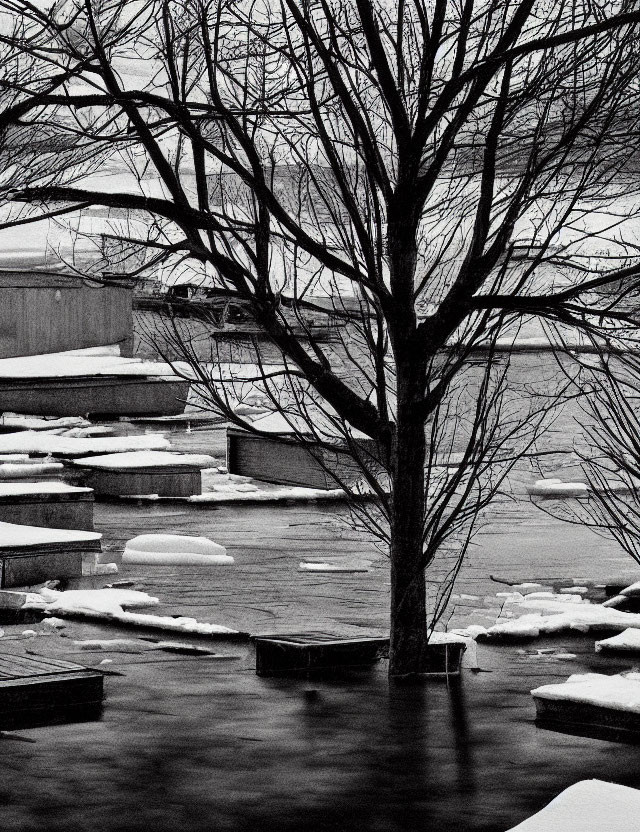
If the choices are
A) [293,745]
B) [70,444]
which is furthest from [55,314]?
[293,745]

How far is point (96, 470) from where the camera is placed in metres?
26.2

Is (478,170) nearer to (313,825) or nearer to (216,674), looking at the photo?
(216,674)

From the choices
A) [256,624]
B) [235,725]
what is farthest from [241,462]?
[235,725]

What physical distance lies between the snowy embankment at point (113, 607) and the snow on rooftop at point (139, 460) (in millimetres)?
11281

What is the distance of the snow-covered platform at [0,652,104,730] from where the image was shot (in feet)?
29.3

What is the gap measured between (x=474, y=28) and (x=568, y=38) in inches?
77.1

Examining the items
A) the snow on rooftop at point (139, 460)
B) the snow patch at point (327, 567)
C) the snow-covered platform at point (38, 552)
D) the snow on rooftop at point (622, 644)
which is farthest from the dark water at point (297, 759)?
the snow on rooftop at point (139, 460)

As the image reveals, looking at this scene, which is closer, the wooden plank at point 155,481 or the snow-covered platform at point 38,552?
the snow-covered platform at point 38,552

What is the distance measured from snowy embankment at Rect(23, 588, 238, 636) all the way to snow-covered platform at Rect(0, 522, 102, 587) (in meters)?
0.44

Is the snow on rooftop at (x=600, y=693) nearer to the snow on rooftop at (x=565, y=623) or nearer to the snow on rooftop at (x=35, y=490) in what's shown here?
the snow on rooftop at (x=565, y=623)

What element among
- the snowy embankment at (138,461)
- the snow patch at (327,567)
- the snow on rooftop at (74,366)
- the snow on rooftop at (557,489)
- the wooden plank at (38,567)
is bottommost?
the snow patch at (327,567)

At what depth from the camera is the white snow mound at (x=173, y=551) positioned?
17.8 m

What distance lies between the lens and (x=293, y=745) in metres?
8.53

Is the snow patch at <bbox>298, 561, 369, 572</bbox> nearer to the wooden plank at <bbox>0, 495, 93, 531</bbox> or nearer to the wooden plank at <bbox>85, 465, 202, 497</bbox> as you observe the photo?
the wooden plank at <bbox>0, 495, 93, 531</bbox>
